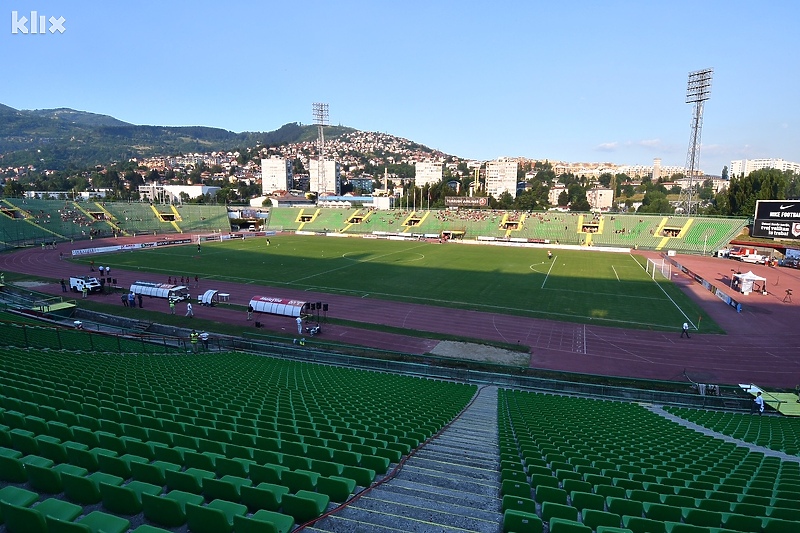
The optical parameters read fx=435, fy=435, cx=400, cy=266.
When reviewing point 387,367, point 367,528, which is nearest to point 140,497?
point 367,528

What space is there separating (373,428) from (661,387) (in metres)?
19.3

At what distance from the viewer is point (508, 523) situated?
4.84 m

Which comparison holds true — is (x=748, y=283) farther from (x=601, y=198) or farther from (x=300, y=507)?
(x=601, y=198)

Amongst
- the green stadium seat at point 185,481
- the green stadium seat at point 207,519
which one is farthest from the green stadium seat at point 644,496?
the green stadium seat at point 185,481

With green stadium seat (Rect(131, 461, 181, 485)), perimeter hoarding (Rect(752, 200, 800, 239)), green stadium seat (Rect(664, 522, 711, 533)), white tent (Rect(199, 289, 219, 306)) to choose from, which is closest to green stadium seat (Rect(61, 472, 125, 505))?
green stadium seat (Rect(131, 461, 181, 485))

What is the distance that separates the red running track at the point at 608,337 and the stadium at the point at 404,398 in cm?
23

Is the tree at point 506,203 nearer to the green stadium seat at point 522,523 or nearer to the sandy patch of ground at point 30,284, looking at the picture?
the sandy patch of ground at point 30,284

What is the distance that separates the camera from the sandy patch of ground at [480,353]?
2628cm

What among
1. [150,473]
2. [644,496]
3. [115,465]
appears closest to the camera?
[150,473]

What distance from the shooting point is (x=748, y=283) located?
43250mm

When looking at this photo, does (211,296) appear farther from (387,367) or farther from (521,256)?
(521,256)

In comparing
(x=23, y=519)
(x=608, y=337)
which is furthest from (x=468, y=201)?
(x=23, y=519)

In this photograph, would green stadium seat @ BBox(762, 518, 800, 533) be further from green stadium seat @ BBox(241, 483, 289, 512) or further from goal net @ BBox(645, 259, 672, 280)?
goal net @ BBox(645, 259, 672, 280)

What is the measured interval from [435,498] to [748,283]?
50475 mm
